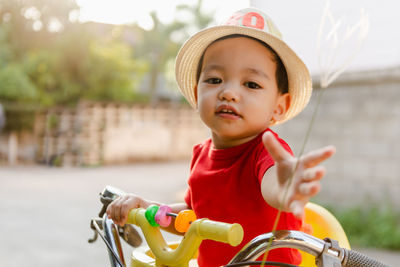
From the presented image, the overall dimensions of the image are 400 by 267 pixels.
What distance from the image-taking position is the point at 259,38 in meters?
1.38

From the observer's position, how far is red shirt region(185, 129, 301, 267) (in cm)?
132

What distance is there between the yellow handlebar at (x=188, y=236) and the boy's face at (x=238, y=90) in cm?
35

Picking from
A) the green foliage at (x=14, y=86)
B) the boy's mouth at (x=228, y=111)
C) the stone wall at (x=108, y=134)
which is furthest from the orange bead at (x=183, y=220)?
the green foliage at (x=14, y=86)

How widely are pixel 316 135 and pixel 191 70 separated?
395 centimetres

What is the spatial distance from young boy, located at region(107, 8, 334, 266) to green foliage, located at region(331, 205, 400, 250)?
3376 millimetres

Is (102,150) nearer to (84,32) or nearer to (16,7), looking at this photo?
(84,32)

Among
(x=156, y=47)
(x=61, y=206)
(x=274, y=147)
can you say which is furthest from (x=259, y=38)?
(x=156, y=47)

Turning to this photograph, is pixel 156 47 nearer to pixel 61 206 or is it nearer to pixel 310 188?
pixel 61 206

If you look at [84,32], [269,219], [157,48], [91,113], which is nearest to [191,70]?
[269,219]

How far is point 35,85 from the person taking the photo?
46.4 ft

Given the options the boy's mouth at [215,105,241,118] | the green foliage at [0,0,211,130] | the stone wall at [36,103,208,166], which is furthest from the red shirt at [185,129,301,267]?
the green foliage at [0,0,211,130]

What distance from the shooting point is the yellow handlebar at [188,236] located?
3.03ft

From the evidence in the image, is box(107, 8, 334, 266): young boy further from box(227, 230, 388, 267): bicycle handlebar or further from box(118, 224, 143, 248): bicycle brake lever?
box(227, 230, 388, 267): bicycle handlebar

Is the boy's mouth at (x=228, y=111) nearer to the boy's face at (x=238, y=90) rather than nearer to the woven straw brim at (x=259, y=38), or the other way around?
the boy's face at (x=238, y=90)
